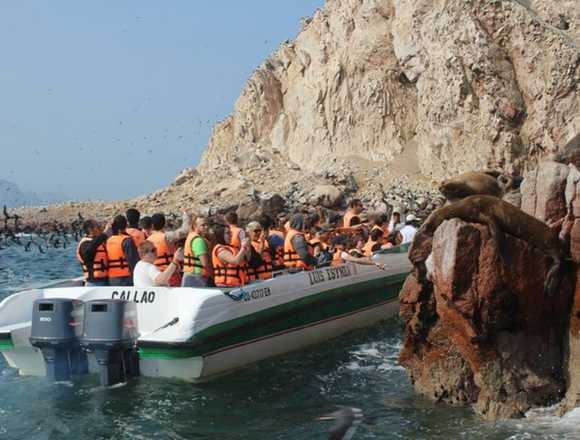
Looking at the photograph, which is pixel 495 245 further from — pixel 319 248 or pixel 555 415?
pixel 319 248

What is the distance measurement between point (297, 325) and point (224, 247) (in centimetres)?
175

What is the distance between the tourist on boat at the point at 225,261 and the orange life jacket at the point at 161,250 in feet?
2.55

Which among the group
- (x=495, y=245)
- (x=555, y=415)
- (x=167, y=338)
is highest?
(x=495, y=245)

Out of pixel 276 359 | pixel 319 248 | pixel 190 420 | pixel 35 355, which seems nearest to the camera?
pixel 190 420

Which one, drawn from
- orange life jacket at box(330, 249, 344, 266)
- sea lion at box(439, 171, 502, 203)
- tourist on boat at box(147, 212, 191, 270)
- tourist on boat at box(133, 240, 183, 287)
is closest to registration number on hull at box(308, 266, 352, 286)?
orange life jacket at box(330, 249, 344, 266)

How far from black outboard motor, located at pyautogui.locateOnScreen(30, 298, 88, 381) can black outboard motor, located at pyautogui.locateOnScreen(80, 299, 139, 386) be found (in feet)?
0.60

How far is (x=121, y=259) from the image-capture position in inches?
435

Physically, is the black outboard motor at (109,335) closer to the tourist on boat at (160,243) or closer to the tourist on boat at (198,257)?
the tourist on boat at (198,257)

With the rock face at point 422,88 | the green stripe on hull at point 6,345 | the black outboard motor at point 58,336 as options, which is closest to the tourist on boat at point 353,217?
the black outboard motor at point 58,336

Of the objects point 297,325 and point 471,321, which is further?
point 297,325

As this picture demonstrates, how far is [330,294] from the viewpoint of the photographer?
40.6 ft

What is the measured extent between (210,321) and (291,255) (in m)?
2.85

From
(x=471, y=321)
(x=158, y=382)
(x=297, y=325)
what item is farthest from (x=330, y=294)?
(x=471, y=321)

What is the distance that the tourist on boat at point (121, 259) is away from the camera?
36.2ft
